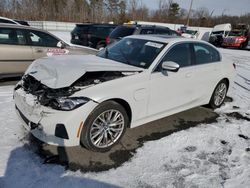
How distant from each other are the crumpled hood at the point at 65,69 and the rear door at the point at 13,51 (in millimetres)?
2722

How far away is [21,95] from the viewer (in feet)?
11.4

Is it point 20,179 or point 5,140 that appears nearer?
point 20,179

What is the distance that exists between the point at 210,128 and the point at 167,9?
192ft

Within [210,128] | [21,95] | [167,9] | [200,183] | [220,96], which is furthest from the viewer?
[167,9]

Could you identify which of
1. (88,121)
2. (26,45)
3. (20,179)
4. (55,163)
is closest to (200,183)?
(88,121)

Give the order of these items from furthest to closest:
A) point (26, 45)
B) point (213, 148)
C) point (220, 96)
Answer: point (26, 45), point (220, 96), point (213, 148)

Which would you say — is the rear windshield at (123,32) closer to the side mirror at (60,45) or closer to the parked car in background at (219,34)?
the side mirror at (60,45)

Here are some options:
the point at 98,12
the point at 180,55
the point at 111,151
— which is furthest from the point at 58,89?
the point at 98,12

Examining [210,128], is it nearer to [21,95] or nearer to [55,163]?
[55,163]

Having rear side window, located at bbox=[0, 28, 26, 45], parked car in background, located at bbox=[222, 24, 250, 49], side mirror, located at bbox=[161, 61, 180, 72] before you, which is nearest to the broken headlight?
side mirror, located at bbox=[161, 61, 180, 72]

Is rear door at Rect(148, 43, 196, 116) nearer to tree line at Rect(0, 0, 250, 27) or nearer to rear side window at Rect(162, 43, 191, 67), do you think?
rear side window at Rect(162, 43, 191, 67)

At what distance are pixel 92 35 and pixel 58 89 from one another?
10707 millimetres

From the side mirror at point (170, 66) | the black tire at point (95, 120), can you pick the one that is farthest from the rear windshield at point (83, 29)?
the black tire at point (95, 120)

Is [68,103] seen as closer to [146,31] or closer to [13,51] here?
[13,51]
